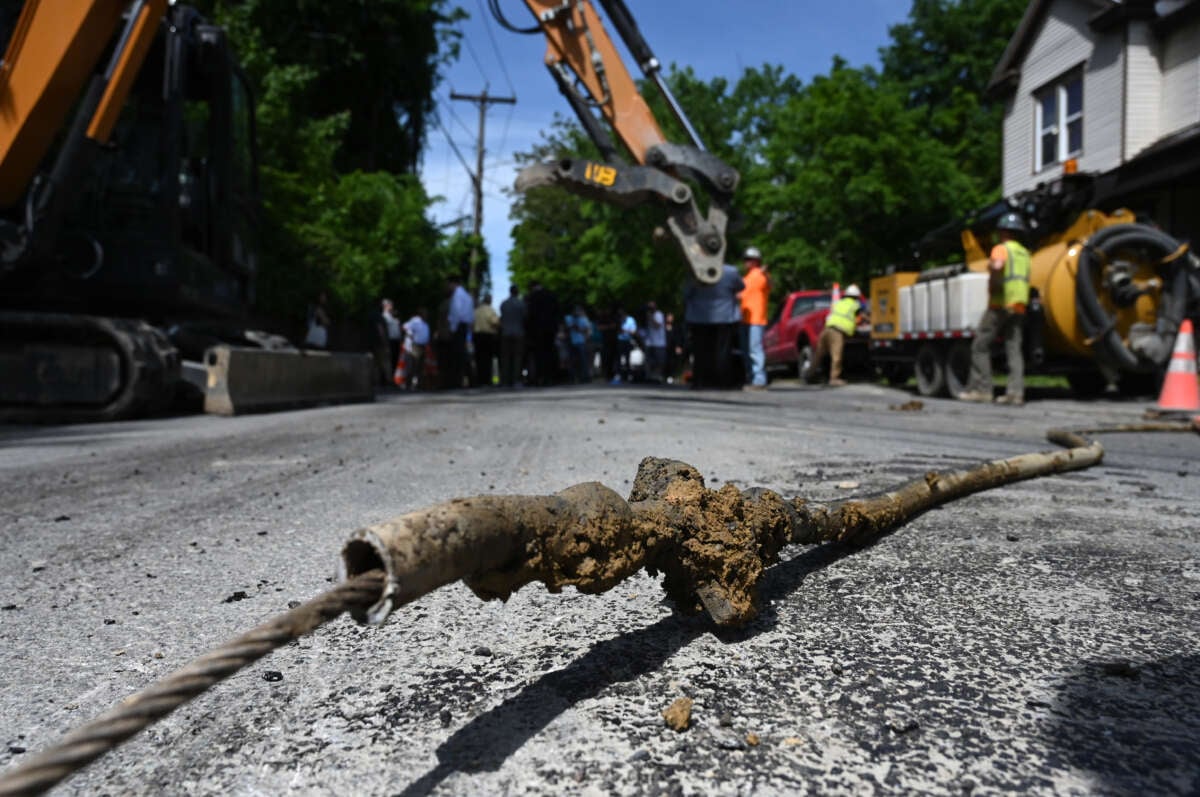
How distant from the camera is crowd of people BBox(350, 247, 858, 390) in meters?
13.6

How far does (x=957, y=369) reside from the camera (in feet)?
39.3

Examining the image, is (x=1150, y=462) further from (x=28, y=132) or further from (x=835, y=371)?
(x=835, y=371)

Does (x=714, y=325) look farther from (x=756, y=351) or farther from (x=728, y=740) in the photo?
(x=728, y=740)

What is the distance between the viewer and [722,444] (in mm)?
5344

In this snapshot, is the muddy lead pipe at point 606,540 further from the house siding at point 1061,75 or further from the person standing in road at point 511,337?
the house siding at point 1061,75

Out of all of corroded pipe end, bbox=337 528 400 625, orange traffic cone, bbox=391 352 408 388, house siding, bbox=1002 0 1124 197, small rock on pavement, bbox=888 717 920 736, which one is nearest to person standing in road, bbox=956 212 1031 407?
house siding, bbox=1002 0 1124 197

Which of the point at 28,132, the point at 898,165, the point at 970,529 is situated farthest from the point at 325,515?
the point at 898,165

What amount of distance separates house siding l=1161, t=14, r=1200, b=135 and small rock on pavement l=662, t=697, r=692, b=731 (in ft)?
60.4

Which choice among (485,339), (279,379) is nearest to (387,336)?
(485,339)

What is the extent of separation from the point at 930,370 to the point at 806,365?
4831 mm

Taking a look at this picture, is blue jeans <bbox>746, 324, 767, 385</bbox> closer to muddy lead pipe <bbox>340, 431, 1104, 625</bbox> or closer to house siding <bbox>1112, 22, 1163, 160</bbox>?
house siding <bbox>1112, 22, 1163, 160</bbox>

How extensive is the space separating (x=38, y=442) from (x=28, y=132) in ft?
8.70

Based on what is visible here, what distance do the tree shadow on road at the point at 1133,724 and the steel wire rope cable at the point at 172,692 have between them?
1122 mm

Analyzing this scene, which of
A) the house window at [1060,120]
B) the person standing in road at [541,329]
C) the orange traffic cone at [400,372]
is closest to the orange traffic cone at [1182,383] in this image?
the house window at [1060,120]
